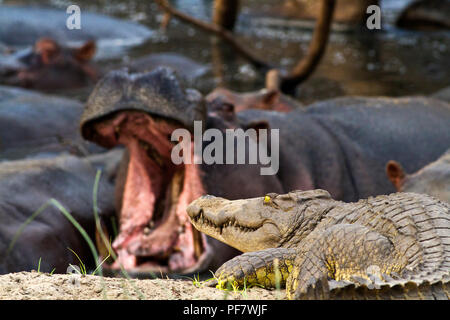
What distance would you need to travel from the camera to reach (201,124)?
3.25 meters

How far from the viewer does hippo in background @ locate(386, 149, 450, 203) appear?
3133 millimetres

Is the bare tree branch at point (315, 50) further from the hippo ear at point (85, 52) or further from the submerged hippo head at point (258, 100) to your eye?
the hippo ear at point (85, 52)

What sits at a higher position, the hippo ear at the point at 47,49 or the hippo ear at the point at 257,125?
the hippo ear at the point at 257,125

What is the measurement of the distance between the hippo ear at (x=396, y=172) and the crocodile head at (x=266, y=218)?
1262 millimetres

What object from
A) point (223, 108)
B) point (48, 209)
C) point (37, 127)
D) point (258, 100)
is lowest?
point (37, 127)

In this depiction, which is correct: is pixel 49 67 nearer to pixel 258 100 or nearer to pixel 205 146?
pixel 258 100

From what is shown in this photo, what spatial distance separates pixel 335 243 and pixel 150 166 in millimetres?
1788

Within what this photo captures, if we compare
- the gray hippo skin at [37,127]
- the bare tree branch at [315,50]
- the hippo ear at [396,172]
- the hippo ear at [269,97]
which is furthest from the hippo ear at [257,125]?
the bare tree branch at [315,50]

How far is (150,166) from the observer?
11.5 ft

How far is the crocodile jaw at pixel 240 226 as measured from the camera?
7.07ft

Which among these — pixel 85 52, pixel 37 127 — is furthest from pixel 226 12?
pixel 37 127

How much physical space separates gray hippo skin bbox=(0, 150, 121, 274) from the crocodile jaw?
120cm

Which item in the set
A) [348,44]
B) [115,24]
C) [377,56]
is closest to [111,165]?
[377,56]
